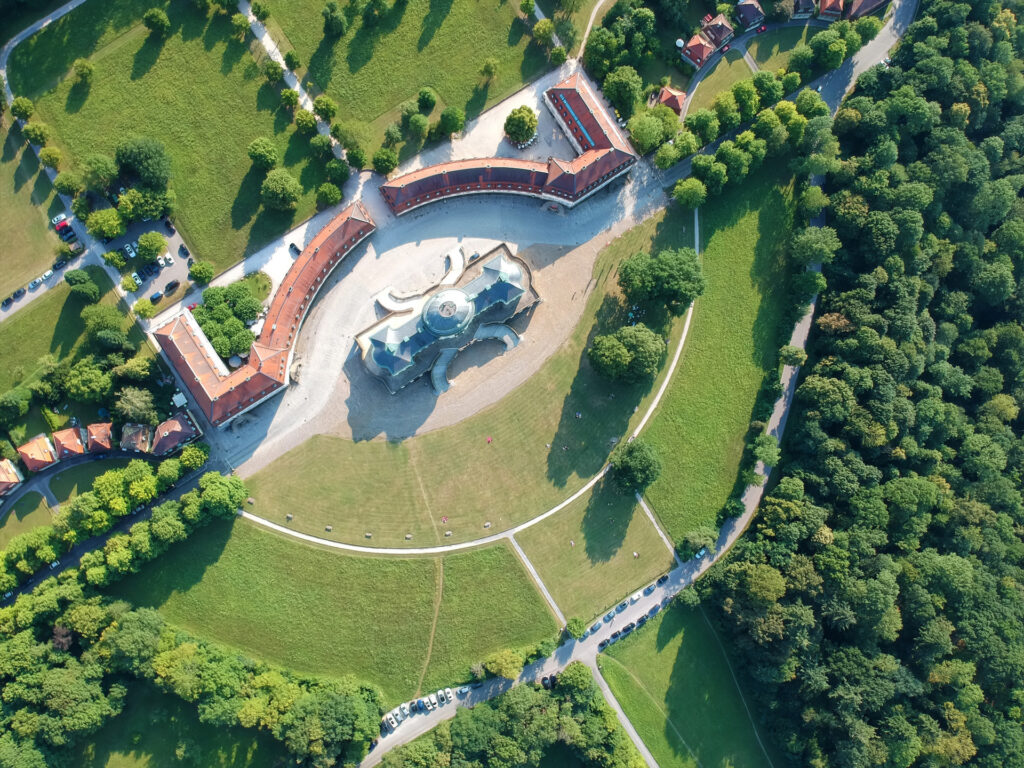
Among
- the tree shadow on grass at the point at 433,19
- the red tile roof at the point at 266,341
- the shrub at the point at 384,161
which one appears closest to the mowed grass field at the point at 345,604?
the red tile roof at the point at 266,341

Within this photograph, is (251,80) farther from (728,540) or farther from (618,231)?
(728,540)

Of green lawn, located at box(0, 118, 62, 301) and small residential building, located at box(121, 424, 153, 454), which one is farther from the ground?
green lawn, located at box(0, 118, 62, 301)

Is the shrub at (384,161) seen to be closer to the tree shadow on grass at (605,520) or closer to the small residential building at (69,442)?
the small residential building at (69,442)

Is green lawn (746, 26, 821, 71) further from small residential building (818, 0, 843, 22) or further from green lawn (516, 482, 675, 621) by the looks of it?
green lawn (516, 482, 675, 621)

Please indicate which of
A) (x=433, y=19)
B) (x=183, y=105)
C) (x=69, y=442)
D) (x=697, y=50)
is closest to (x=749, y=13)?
(x=697, y=50)

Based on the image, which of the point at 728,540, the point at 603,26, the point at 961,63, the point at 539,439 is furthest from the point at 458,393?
the point at 961,63

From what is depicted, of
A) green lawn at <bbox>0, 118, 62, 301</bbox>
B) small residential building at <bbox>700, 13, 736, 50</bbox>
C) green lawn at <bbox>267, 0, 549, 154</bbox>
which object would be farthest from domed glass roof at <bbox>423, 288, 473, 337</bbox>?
small residential building at <bbox>700, 13, 736, 50</bbox>

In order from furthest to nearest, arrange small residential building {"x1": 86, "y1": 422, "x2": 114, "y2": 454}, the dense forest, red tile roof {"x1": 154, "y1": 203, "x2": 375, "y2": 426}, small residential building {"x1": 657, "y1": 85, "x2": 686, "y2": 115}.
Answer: small residential building {"x1": 657, "y1": 85, "x2": 686, "y2": 115} < the dense forest < small residential building {"x1": 86, "y1": 422, "x2": 114, "y2": 454} < red tile roof {"x1": 154, "y1": 203, "x2": 375, "y2": 426}
